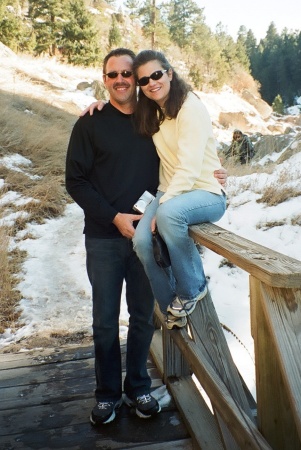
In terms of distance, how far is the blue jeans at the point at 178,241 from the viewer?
2035 millimetres

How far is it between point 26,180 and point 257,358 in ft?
25.0

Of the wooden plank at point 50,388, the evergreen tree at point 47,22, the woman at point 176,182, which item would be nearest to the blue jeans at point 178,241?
the woman at point 176,182

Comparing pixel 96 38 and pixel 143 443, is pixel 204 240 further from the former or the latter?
pixel 96 38

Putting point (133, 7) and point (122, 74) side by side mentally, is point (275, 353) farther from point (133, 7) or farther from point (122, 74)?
point (133, 7)

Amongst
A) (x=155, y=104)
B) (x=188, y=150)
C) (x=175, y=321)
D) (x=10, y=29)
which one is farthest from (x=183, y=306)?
(x=10, y=29)

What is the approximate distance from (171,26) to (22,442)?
43375mm

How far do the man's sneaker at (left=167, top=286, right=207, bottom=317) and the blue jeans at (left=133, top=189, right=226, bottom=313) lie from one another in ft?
0.07

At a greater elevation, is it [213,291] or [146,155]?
[146,155]

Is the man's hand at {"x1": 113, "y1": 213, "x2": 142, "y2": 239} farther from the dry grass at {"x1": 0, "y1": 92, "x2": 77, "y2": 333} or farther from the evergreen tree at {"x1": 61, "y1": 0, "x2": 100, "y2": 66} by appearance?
the evergreen tree at {"x1": 61, "y1": 0, "x2": 100, "y2": 66}

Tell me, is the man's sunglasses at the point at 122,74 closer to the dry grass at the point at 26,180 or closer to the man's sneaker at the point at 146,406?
the man's sneaker at the point at 146,406

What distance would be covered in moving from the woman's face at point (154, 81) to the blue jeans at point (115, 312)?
73cm

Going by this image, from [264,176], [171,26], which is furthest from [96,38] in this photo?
[264,176]

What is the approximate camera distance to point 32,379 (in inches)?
115

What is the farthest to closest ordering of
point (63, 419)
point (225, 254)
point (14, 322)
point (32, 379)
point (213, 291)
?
point (213, 291)
point (14, 322)
point (32, 379)
point (63, 419)
point (225, 254)
